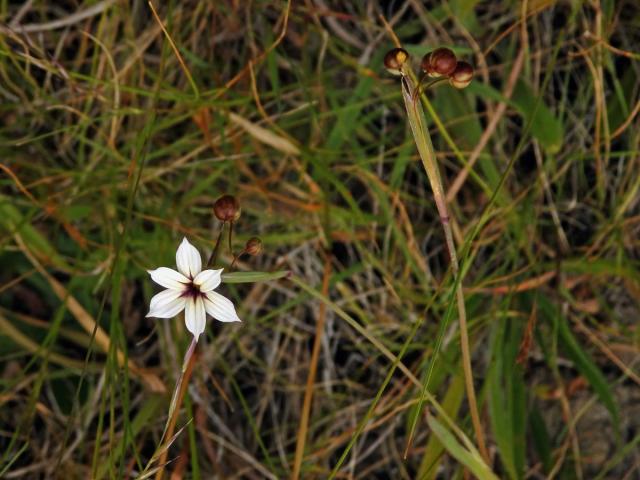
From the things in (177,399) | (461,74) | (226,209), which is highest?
(461,74)

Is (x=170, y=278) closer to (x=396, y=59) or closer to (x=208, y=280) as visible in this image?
(x=208, y=280)

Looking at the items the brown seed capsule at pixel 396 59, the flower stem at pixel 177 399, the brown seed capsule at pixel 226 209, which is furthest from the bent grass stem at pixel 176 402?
the brown seed capsule at pixel 396 59

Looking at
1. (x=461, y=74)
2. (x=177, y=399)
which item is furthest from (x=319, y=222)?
(x=461, y=74)

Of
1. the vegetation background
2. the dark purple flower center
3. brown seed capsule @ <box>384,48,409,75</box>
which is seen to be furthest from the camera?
the vegetation background

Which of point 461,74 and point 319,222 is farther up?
point 461,74

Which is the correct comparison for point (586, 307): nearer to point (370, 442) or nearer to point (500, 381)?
point (500, 381)

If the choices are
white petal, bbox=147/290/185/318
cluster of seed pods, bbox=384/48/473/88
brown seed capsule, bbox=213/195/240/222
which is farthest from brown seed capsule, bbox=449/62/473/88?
white petal, bbox=147/290/185/318

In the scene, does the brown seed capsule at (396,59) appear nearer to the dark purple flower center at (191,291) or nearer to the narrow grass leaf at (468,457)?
the dark purple flower center at (191,291)

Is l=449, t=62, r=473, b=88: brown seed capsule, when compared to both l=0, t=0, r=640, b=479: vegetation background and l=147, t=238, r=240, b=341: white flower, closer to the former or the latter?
l=147, t=238, r=240, b=341: white flower
